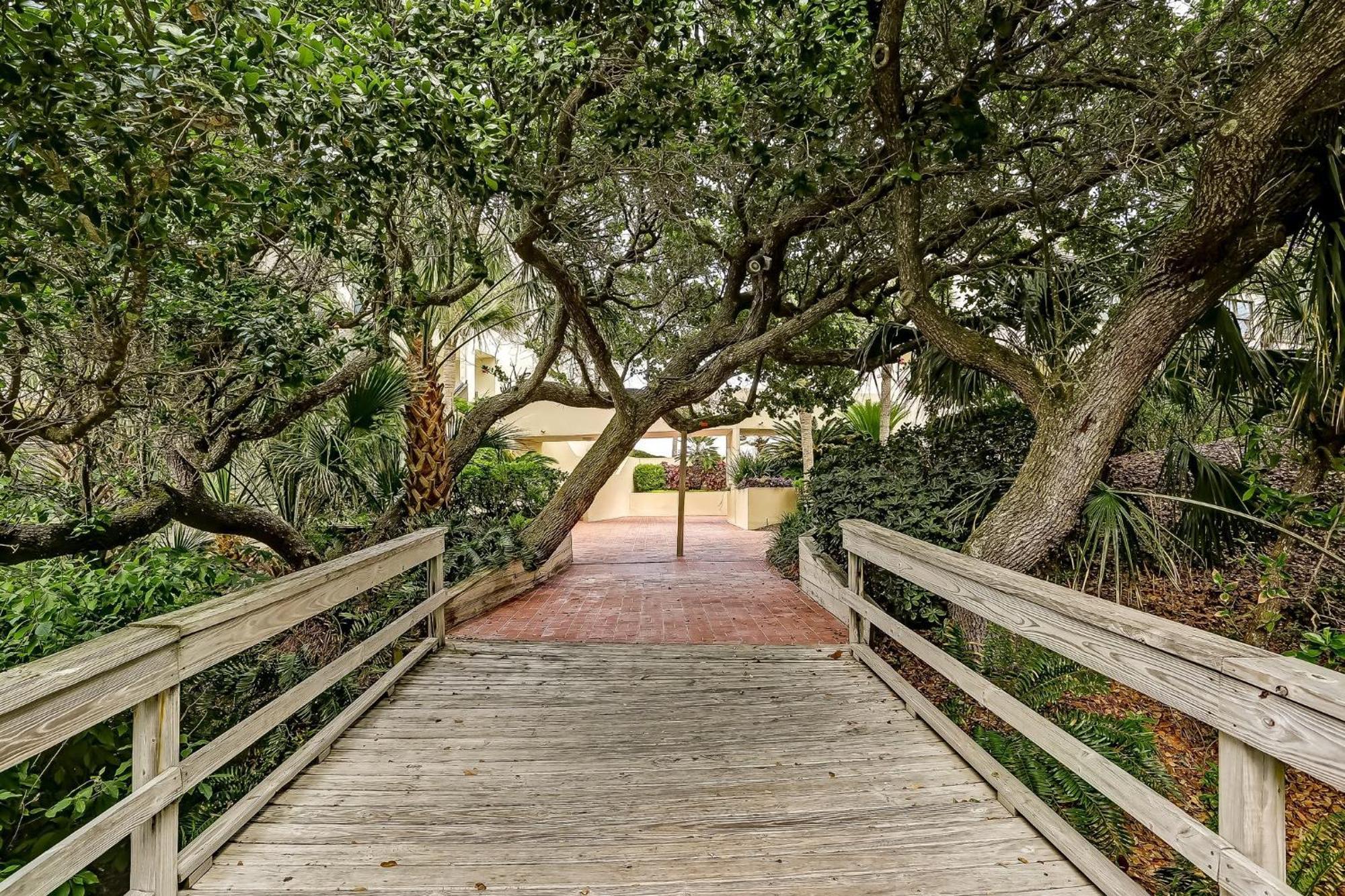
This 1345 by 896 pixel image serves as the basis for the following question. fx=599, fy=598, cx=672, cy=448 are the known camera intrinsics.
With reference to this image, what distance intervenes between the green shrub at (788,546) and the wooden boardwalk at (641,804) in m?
4.13

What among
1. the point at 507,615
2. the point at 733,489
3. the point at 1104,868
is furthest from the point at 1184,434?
the point at 733,489

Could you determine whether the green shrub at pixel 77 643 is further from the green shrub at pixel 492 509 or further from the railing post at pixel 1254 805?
the railing post at pixel 1254 805

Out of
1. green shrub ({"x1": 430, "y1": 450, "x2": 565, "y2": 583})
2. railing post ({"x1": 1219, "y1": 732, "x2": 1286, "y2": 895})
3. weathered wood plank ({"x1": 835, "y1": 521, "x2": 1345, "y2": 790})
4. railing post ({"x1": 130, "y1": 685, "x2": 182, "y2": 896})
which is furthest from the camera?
green shrub ({"x1": 430, "y1": 450, "x2": 565, "y2": 583})

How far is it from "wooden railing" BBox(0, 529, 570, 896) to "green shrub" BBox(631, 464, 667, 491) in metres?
15.0

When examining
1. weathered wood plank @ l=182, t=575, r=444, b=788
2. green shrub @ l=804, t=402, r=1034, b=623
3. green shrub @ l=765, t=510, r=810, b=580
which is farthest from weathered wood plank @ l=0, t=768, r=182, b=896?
green shrub @ l=765, t=510, r=810, b=580

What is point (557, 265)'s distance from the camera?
18.5ft

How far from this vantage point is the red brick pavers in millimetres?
5016

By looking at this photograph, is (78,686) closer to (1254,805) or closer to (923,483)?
(1254,805)

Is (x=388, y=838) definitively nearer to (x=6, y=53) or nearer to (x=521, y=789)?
(x=521, y=789)

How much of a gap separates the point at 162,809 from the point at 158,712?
28cm

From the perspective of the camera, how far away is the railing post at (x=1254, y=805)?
1405 millimetres

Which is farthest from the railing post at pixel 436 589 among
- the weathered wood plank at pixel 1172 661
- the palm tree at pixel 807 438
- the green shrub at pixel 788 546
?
the palm tree at pixel 807 438

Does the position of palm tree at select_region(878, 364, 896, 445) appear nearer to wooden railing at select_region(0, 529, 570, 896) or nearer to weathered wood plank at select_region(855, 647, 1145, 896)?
weathered wood plank at select_region(855, 647, 1145, 896)

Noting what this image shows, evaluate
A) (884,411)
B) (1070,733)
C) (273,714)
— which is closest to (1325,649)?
(1070,733)
